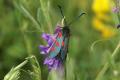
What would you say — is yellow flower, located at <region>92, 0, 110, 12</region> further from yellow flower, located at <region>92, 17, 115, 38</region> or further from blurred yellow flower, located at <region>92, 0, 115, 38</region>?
yellow flower, located at <region>92, 17, 115, 38</region>

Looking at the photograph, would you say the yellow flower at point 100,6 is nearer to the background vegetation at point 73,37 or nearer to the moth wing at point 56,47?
the background vegetation at point 73,37

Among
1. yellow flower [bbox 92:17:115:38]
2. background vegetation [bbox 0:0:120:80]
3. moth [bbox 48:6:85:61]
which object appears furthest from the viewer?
yellow flower [bbox 92:17:115:38]

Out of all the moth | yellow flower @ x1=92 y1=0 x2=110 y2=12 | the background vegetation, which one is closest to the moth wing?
the moth

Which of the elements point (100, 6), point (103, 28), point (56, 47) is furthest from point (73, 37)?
point (56, 47)

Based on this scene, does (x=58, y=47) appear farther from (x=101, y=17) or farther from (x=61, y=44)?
(x=101, y=17)

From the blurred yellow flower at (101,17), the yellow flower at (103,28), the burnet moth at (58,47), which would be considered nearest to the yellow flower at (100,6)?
the blurred yellow flower at (101,17)

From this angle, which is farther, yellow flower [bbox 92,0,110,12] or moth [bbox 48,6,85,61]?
yellow flower [bbox 92,0,110,12]

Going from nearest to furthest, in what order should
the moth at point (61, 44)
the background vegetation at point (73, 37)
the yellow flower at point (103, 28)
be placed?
the moth at point (61, 44)
the background vegetation at point (73, 37)
the yellow flower at point (103, 28)
